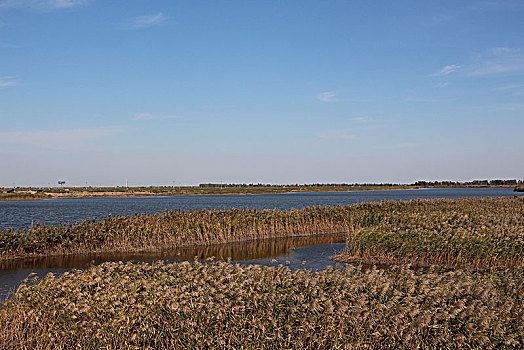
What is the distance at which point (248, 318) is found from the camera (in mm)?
7996

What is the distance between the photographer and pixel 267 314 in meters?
7.73

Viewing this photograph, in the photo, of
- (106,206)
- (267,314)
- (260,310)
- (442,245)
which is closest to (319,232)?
(442,245)

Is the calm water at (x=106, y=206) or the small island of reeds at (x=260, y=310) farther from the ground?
the small island of reeds at (x=260, y=310)

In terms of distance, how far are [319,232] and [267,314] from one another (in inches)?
900

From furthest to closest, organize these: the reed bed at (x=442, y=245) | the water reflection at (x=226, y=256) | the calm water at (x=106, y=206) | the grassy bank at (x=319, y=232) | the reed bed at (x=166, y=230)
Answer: the calm water at (x=106, y=206) < the reed bed at (x=166, y=230) < the water reflection at (x=226, y=256) < the grassy bank at (x=319, y=232) < the reed bed at (x=442, y=245)

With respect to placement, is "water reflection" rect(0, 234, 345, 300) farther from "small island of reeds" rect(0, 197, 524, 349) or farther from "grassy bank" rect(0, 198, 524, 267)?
"small island of reeds" rect(0, 197, 524, 349)

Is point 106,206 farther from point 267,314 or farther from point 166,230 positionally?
point 267,314

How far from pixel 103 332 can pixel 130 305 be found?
623 mm

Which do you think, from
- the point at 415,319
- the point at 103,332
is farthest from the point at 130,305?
the point at 415,319

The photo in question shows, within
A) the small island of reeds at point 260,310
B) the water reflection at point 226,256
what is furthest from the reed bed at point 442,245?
the small island of reeds at point 260,310

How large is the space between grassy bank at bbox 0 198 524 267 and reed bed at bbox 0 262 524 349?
9.41 meters

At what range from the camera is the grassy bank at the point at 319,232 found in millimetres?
18141

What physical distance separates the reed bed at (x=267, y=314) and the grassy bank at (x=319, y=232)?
9414 mm

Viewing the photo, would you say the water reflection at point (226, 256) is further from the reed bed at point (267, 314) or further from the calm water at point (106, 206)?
the calm water at point (106, 206)
